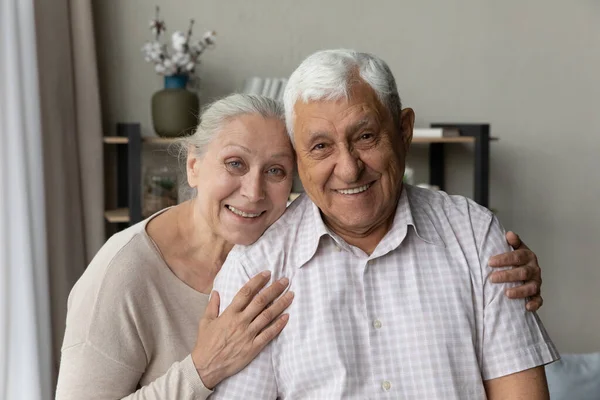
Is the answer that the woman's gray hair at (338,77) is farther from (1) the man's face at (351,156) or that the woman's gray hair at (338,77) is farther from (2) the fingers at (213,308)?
(2) the fingers at (213,308)

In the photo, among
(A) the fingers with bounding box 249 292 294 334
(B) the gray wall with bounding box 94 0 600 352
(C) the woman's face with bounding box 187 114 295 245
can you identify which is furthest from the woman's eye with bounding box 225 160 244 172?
(B) the gray wall with bounding box 94 0 600 352

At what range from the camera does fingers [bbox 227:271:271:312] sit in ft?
5.35

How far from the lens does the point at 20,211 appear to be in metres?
3.02

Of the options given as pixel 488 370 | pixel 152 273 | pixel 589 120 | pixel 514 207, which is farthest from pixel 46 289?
pixel 589 120

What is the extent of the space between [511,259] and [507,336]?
168mm

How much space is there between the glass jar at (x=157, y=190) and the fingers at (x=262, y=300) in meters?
2.01

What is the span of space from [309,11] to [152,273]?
2422 millimetres

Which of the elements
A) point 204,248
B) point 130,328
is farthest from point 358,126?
point 130,328

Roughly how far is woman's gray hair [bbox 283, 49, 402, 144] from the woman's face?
160mm

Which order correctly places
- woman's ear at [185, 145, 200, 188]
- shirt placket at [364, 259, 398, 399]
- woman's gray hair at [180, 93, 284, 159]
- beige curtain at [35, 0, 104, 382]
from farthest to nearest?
1. beige curtain at [35, 0, 104, 382]
2. woman's ear at [185, 145, 200, 188]
3. woman's gray hair at [180, 93, 284, 159]
4. shirt placket at [364, 259, 398, 399]

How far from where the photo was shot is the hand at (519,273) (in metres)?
1.60

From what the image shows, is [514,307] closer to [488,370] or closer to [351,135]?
[488,370]

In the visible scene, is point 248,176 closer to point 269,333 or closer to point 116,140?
point 269,333

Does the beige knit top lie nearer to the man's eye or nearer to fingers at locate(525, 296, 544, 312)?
the man's eye
